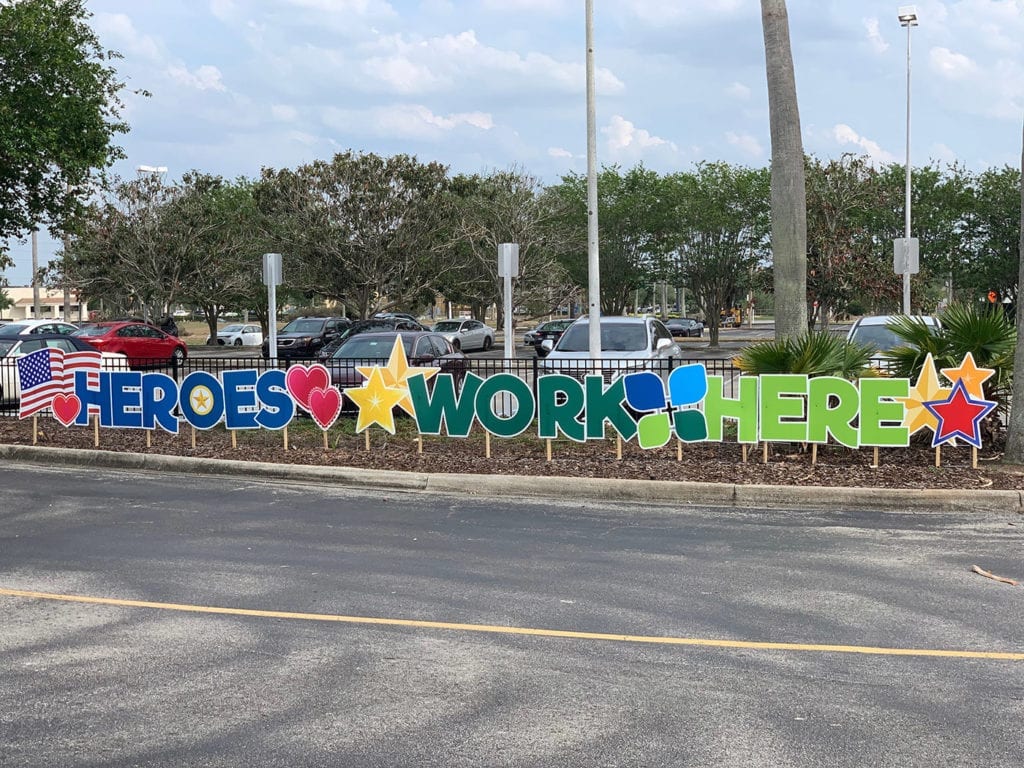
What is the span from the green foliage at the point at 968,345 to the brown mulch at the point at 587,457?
0.81 metres

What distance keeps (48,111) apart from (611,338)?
10.1 meters

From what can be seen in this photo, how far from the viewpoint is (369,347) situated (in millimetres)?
18641

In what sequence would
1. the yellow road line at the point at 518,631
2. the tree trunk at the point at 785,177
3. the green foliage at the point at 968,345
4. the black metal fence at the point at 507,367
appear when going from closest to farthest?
1. the yellow road line at the point at 518,631
2. the green foliage at the point at 968,345
3. the black metal fence at the point at 507,367
4. the tree trunk at the point at 785,177

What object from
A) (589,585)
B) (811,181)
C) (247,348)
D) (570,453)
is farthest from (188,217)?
(589,585)

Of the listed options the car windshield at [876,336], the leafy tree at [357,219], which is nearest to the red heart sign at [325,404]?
the car windshield at [876,336]

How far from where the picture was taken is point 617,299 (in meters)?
50.2

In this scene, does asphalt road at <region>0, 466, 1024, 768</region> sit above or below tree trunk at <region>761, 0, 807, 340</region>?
below

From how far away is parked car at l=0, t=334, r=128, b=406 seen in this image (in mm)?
17969

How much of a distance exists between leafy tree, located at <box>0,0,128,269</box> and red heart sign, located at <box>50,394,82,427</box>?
4.50 meters

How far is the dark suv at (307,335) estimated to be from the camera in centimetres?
3597

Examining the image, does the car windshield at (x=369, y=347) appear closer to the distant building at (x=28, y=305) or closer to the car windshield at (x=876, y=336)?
the car windshield at (x=876, y=336)

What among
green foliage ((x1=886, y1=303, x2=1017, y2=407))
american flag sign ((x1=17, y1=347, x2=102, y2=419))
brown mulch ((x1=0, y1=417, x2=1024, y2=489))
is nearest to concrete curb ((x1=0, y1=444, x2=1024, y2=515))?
brown mulch ((x1=0, y1=417, x2=1024, y2=489))

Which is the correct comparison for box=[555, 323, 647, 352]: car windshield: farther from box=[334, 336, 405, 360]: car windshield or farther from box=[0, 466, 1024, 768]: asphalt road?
box=[0, 466, 1024, 768]: asphalt road

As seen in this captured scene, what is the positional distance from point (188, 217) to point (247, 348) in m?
8.53
